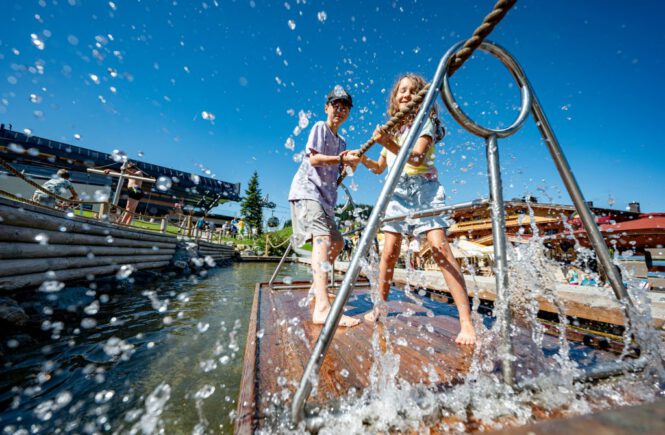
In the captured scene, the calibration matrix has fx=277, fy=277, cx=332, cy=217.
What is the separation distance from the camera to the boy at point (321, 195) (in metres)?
2.21

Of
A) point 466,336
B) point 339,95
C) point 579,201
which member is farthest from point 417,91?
point 466,336

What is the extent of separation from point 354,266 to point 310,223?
5.13 ft

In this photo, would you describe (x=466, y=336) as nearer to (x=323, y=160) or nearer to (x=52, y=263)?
(x=323, y=160)

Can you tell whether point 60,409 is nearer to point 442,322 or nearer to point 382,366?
point 382,366

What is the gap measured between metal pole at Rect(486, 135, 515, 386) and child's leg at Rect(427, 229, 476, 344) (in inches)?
34.2


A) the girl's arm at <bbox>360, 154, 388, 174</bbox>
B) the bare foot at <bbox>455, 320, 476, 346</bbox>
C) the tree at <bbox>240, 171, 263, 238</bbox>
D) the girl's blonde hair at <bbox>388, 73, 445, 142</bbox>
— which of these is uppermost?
the tree at <bbox>240, 171, 263, 238</bbox>

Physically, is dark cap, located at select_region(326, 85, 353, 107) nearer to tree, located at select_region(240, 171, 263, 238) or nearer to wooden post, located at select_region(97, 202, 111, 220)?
→ wooden post, located at select_region(97, 202, 111, 220)

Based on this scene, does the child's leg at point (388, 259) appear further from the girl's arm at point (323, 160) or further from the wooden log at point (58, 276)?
the wooden log at point (58, 276)

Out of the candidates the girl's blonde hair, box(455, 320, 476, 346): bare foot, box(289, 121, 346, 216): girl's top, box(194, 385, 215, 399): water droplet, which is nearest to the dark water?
box(194, 385, 215, 399): water droplet

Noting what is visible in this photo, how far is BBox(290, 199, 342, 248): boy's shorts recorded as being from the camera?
7.86ft

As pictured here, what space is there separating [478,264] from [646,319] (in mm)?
12309

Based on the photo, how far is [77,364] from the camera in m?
2.07

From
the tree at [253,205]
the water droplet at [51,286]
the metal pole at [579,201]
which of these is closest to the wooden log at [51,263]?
the water droplet at [51,286]

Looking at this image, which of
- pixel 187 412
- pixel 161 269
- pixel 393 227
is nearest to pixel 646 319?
pixel 393 227
